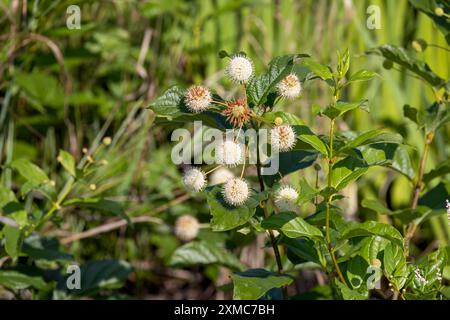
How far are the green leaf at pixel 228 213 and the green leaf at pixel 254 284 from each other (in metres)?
0.11

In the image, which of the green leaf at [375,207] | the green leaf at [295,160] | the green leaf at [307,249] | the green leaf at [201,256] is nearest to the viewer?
the green leaf at [307,249]

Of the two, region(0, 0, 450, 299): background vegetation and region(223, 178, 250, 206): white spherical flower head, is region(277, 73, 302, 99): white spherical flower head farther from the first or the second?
region(0, 0, 450, 299): background vegetation

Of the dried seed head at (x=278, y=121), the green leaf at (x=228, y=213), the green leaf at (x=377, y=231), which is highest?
the dried seed head at (x=278, y=121)

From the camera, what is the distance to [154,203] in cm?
231

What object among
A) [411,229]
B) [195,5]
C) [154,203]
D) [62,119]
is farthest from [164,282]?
[411,229]

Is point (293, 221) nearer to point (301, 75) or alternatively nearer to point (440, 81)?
point (301, 75)

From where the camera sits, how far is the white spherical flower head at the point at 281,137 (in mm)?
1108

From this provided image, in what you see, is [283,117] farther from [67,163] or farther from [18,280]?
[18,280]

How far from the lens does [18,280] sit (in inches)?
61.5

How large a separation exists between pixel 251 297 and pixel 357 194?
158cm

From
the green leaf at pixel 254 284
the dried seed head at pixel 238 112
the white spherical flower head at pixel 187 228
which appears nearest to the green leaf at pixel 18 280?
the white spherical flower head at pixel 187 228

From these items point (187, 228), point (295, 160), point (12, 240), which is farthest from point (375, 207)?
point (12, 240)

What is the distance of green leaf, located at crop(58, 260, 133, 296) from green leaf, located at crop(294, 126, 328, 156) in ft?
2.11

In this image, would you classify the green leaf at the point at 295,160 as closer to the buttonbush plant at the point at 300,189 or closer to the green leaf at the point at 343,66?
the buttonbush plant at the point at 300,189
